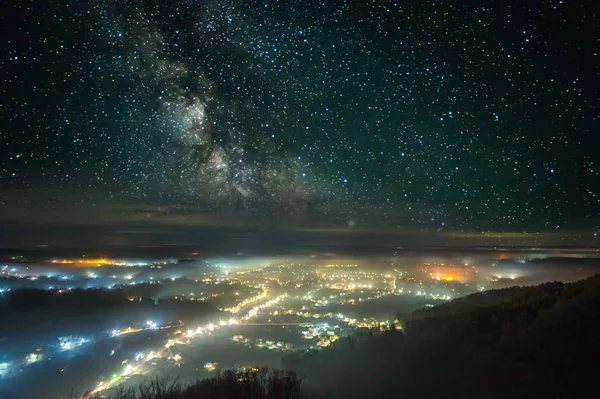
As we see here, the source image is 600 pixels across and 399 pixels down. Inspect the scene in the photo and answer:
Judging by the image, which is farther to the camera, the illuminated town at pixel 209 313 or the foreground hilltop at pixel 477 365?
the illuminated town at pixel 209 313

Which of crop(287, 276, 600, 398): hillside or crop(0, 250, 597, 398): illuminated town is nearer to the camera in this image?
crop(287, 276, 600, 398): hillside

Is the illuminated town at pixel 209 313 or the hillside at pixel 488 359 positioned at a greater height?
the hillside at pixel 488 359

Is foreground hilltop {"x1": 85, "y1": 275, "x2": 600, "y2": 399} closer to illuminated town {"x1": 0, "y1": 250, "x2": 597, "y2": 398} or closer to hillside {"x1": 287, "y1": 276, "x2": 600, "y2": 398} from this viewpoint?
hillside {"x1": 287, "y1": 276, "x2": 600, "y2": 398}

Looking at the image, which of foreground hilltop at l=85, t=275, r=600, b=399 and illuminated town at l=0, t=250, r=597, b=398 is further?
illuminated town at l=0, t=250, r=597, b=398

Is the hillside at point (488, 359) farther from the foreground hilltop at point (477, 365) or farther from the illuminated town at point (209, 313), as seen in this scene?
the illuminated town at point (209, 313)

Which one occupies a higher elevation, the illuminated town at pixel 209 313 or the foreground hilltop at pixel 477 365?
the foreground hilltop at pixel 477 365

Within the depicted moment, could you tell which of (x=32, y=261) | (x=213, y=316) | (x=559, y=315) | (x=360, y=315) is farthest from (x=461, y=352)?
(x=32, y=261)

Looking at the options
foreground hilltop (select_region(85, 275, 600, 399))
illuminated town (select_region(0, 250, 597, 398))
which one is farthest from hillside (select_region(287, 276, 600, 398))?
illuminated town (select_region(0, 250, 597, 398))

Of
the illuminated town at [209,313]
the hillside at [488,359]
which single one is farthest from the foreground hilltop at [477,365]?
the illuminated town at [209,313]

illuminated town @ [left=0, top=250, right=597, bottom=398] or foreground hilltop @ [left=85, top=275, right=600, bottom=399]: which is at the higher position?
foreground hilltop @ [left=85, top=275, right=600, bottom=399]
